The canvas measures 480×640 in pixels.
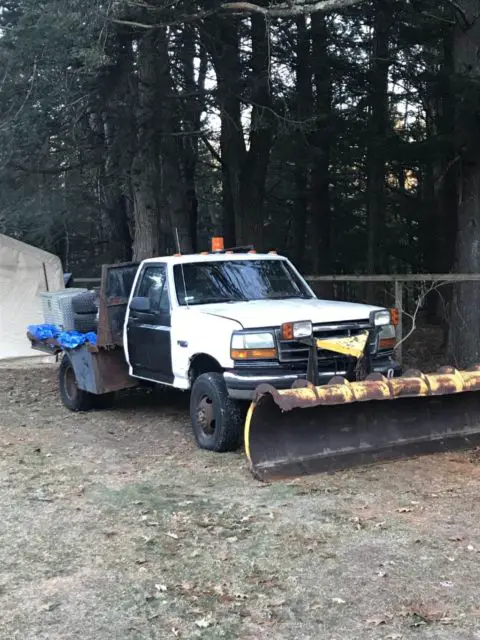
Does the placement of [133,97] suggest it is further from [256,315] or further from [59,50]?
[256,315]

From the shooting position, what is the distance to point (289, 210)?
2894 cm

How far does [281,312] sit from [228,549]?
319cm

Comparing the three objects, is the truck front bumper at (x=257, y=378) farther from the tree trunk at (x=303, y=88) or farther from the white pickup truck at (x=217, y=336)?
the tree trunk at (x=303, y=88)

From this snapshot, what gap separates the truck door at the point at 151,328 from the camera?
8.70 m

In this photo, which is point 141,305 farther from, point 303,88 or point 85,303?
point 303,88

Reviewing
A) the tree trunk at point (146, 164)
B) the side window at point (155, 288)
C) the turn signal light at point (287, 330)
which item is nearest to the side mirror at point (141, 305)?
the side window at point (155, 288)

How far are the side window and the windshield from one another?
196 millimetres

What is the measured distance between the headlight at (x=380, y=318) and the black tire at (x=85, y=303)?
4.28 meters

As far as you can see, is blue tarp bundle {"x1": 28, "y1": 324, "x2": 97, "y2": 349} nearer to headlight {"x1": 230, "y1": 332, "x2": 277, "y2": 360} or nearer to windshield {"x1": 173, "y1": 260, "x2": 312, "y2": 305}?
windshield {"x1": 173, "y1": 260, "x2": 312, "y2": 305}

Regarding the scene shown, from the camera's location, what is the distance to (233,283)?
8.98 meters

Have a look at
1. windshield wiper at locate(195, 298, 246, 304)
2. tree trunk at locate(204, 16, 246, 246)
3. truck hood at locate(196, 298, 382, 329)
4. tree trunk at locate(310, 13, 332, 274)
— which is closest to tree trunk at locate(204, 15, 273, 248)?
tree trunk at locate(204, 16, 246, 246)

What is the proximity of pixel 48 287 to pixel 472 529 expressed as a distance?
1247 cm

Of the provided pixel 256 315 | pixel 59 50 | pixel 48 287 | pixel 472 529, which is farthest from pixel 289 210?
pixel 472 529

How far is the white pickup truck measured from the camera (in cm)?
745
